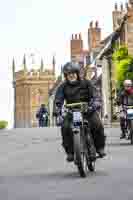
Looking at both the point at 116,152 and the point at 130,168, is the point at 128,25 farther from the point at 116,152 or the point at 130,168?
the point at 130,168

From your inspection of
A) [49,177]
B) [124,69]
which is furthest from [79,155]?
[124,69]

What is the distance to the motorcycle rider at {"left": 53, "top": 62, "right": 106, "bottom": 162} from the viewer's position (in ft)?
39.4

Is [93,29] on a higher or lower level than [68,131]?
higher

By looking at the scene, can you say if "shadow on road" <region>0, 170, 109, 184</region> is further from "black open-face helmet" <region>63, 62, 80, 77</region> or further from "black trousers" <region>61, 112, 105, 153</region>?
"black open-face helmet" <region>63, 62, 80, 77</region>

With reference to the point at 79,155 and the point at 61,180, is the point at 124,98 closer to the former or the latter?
the point at 79,155

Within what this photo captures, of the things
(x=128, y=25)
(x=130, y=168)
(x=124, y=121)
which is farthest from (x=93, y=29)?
(x=130, y=168)

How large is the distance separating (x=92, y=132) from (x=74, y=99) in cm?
63

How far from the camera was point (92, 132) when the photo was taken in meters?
12.4

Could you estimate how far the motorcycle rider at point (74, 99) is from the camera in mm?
12000

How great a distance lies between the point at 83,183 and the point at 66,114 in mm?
1522

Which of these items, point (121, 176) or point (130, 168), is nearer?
point (121, 176)

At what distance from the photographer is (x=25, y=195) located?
946 cm

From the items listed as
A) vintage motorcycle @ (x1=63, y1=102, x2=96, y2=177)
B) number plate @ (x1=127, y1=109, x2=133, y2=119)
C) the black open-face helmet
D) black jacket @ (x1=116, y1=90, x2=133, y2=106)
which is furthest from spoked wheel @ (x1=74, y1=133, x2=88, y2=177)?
number plate @ (x1=127, y1=109, x2=133, y2=119)

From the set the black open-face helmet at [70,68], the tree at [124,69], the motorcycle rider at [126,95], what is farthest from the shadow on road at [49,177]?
the tree at [124,69]
